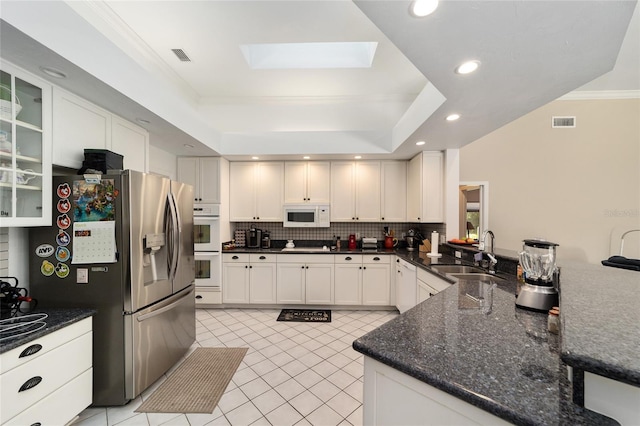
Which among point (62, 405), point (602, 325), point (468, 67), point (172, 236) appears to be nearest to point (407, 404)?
point (602, 325)

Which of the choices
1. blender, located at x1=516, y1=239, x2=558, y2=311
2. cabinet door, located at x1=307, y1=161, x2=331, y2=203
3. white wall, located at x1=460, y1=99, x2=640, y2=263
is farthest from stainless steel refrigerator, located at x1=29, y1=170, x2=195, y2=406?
white wall, located at x1=460, y1=99, x2=640, y2=263

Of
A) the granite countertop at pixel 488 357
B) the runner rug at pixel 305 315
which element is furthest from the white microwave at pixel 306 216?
the granite countertop at pixel 488 357

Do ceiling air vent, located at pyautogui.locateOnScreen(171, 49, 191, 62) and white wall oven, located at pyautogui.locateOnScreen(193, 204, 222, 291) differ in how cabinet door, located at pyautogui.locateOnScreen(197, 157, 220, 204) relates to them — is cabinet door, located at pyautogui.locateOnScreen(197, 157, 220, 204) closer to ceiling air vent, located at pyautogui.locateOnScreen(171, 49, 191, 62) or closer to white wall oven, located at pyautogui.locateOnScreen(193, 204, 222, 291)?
white wall oven, located at pyautogui.locateOnScreen(193, 204, 222, 291)

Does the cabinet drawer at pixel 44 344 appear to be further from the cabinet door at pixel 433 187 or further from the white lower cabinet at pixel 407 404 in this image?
the cabinet door at pixel 433 187

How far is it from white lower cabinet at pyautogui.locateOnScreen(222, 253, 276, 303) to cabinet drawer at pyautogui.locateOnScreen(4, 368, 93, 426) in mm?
1953

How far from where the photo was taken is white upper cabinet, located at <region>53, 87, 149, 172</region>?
5.43 ft

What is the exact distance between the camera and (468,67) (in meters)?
1.43

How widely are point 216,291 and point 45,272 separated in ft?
6.85

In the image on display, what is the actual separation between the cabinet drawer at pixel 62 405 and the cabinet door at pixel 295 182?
2.85m

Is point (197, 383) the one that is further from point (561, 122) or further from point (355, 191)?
point (561, 122)

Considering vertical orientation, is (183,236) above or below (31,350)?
above

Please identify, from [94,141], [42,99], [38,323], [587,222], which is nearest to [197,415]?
[38,323]

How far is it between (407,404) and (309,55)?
10.6 ft

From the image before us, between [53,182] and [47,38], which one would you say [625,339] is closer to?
[47,38]
